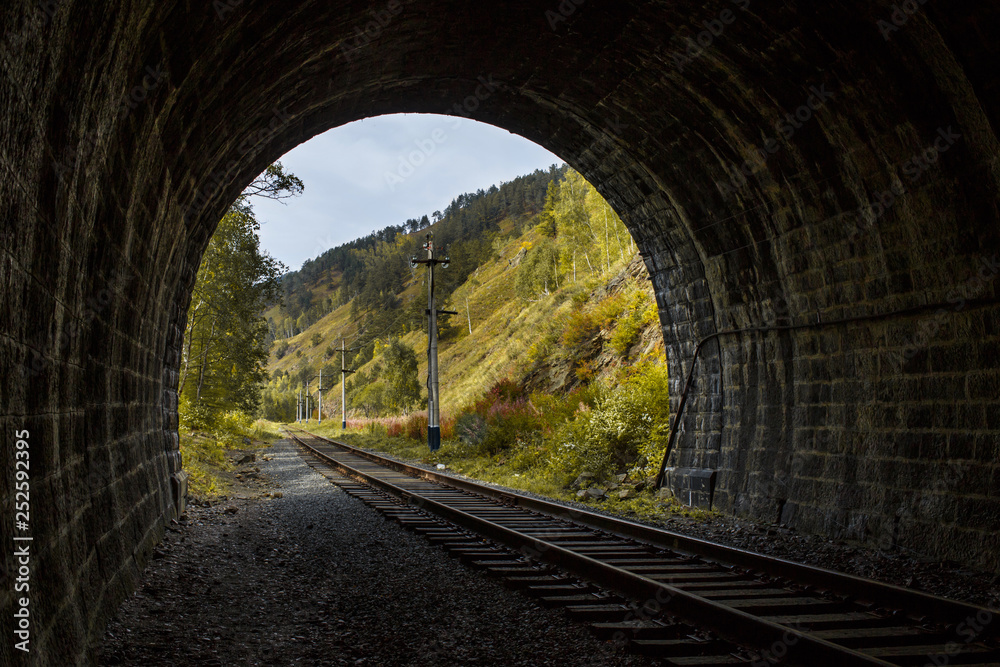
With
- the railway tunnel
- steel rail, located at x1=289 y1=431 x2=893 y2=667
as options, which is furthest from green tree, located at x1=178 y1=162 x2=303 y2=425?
steel rail, located at x1=289 y1=431 x2=893 y2=667

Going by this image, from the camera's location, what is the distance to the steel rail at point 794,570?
4625 mm

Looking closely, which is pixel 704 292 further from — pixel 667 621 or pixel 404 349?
pixel 404 349

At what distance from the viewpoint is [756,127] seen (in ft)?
27.1

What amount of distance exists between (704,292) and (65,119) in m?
8.90

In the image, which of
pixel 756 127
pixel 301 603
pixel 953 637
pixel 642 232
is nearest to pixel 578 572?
pixel 301 603

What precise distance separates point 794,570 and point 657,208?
636cm

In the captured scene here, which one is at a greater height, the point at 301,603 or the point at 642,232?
the point at 642,232

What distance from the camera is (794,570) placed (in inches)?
227

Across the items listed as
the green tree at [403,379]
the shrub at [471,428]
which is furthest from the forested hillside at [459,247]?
the shrub at [471,428]

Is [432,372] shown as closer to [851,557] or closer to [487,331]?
[851,557]

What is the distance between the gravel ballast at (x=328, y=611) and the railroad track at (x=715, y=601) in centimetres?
31

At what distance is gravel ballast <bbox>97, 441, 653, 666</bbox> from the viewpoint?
407 centimetres

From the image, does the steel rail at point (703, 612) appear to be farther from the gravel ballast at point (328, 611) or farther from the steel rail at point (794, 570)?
the steel rail at point (794, 570)

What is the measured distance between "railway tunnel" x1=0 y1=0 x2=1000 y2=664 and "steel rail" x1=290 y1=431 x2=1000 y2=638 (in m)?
1.75
